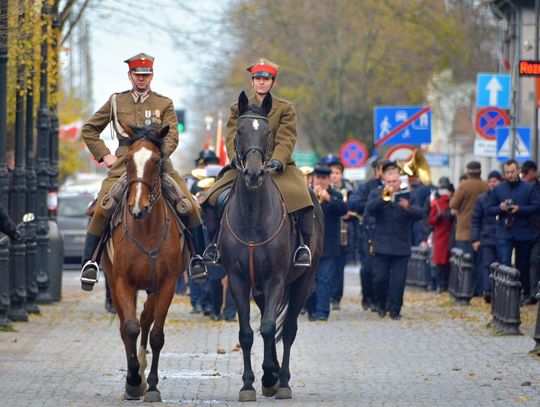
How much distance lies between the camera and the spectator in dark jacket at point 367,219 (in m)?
24.2

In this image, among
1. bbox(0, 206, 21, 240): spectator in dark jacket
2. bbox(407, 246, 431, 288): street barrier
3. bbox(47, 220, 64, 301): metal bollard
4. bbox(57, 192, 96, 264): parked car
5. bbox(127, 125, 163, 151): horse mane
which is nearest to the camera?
bbox(127, 125, 163, 151): horse mane

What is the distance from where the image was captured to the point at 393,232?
23.1 meters

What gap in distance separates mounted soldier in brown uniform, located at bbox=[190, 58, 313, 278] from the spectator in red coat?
48.1ft

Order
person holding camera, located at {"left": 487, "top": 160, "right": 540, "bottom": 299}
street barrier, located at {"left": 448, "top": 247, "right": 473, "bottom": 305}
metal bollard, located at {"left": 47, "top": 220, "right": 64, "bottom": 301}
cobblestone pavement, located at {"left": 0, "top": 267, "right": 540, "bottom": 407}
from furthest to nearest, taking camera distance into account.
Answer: metal bollard, located at {"left": 47, "top": 220, "right": 64, "bottom": 301}
street barrier, located at {"left": 448, "top": 247, "right": 473, "bottom": 305}
person holding camera, located at {"left": 487, "top": 160, "right": 540, "bottom": 299}
cobblestone pavement, located at {"left": 0, "top": 267, "right": 540, "bottom": 407}

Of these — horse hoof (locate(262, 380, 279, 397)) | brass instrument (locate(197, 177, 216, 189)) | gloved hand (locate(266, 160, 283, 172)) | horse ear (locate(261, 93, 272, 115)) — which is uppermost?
horse ear (locate(261, 93, 272, 115))

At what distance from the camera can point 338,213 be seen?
76.8ft

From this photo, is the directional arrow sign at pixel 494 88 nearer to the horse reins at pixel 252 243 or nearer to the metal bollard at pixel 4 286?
the metal bollard at pixel 4 286

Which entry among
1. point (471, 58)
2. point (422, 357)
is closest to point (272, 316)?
point (422, 357)

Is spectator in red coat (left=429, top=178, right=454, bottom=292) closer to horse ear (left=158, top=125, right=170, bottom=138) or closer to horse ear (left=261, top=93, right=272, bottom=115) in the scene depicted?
horse ear (left=261, top=93, right=272, bottom=115)

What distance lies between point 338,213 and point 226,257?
9.20m

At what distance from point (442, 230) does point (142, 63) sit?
1583 centimetres

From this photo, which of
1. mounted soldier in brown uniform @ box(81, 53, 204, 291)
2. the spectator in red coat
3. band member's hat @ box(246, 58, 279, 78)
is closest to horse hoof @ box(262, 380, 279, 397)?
mounted soldier in brown uniform @ box(81, 53, 204, 291)

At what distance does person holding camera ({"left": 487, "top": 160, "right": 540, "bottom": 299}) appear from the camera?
24.0 meters

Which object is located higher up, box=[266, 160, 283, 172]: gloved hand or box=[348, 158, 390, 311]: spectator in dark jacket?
box=[266, 160, 283, 172]: gloved hand
